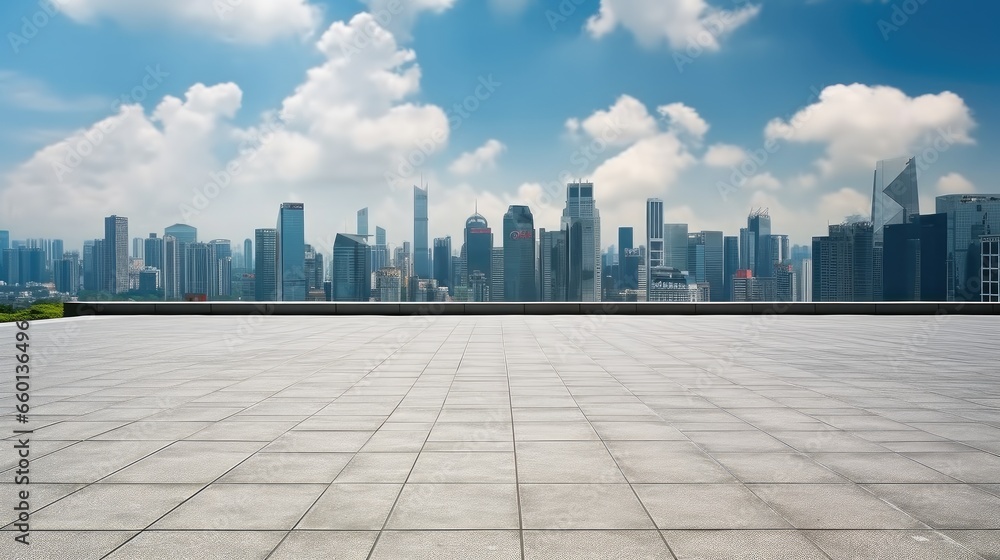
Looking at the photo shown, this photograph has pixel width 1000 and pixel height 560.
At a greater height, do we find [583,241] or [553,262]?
[583,241]

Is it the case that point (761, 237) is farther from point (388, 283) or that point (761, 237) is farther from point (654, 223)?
point (388, 283)

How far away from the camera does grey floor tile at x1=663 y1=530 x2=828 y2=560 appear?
3.80 meters

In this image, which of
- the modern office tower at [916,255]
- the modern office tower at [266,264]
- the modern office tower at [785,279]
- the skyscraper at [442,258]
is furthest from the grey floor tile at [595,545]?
the skyscraper at [442,258]

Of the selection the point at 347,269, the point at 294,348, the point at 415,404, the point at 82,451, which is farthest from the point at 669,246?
the point at 82,451

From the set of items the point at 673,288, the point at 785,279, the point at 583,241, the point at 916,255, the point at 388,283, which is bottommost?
the point at 673,288

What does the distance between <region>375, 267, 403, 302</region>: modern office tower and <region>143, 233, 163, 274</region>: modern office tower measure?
11268mm

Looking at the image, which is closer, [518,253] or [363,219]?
[518,253]

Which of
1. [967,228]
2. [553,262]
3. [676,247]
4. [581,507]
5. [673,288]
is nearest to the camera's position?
[581,507]

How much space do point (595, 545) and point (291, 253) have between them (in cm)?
3457

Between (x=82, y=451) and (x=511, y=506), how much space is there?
4.42 m

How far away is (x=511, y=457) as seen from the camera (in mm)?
A: 5816

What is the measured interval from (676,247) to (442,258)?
2305 cm

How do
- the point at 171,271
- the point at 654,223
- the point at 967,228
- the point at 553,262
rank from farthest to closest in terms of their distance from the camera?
the point at 654,223 < the point at 967,228 < the point at 553,262 < the point at 171,271

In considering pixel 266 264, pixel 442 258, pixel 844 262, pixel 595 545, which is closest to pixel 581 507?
pixel 595 545
